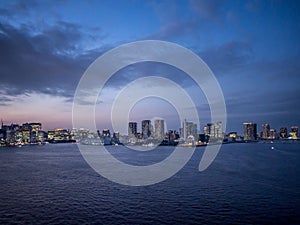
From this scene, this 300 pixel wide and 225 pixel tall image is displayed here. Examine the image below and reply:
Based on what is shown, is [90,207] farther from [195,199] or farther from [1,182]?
[1,182]

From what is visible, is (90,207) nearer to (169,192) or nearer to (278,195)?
(169,192)

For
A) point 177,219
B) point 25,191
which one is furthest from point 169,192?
point 25,191

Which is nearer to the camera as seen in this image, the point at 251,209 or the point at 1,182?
the point at 251,209

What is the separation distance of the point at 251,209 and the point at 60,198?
21359 mm

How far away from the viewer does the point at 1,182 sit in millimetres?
38875

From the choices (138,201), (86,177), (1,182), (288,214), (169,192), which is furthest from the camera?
(86,177)

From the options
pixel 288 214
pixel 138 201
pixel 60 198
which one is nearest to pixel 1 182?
pixel 60 198

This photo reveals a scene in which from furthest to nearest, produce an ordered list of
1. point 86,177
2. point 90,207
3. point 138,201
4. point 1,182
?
1. point 86,177
2. point 1,182
3. point 138,201
4. point 90,207

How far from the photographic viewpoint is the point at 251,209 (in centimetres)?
2400

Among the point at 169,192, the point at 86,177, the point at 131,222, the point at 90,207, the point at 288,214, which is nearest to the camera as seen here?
the point at 131,222

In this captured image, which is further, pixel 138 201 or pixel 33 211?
pixel 138 201

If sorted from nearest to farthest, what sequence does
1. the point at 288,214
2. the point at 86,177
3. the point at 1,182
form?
the point at 288,214 < the point at 1,182 < the point at 86,177

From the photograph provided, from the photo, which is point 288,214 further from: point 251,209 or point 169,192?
point 169,192

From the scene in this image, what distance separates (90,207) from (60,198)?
5.64 m
